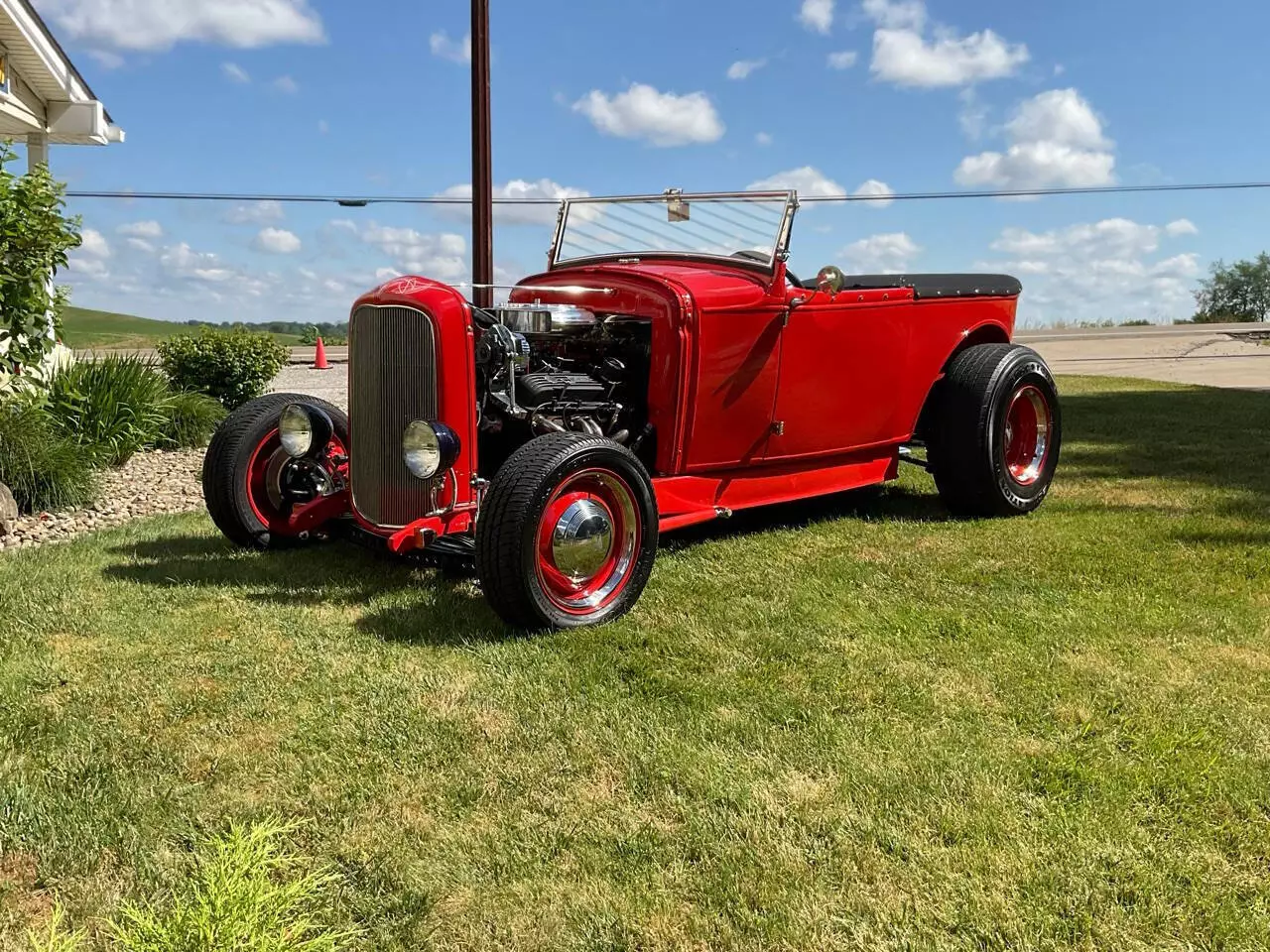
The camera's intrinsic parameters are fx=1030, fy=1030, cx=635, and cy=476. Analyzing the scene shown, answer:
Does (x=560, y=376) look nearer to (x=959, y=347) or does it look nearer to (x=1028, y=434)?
(x=959, y=347)

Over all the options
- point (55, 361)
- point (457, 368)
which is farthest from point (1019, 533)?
point (55, 361)

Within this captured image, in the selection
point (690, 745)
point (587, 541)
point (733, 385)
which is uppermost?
point (733, 385)

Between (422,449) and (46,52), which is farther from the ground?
(46,52)

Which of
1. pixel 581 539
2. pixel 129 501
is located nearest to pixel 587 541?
pixel 581 539

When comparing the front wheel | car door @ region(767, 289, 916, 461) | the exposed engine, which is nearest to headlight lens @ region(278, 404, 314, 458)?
the exposed engine

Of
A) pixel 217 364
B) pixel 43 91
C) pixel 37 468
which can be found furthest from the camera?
pixel 43 91

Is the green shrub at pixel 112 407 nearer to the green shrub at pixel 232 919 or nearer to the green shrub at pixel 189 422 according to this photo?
the green shrub at pixel 189 422

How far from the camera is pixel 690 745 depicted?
2.84m

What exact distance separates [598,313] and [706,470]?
883 millimetres

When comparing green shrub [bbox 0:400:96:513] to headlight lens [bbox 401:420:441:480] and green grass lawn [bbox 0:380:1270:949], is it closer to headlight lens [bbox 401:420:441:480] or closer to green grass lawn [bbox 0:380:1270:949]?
green grass lawn [bbox 0:380:1270:949]

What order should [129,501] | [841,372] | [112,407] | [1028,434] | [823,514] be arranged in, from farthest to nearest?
1. [112,407]
2. [129,501]
3. [1028,434]
4. [823,514]
5. [841,372]

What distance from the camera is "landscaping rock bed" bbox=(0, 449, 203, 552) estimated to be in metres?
5.43

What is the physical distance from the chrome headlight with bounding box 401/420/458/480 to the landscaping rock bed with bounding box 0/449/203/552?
2.45 meters

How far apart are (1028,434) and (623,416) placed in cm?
264
